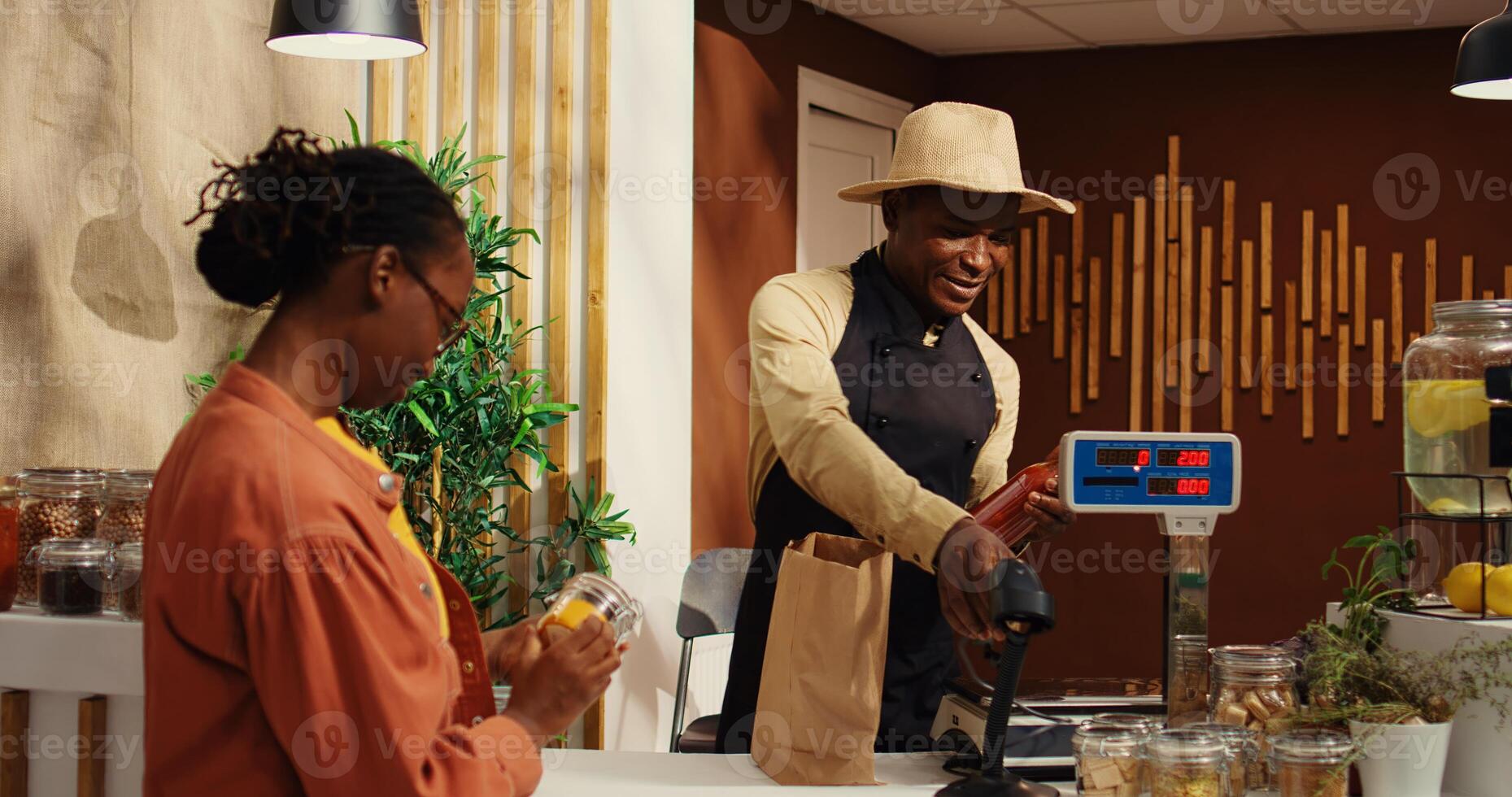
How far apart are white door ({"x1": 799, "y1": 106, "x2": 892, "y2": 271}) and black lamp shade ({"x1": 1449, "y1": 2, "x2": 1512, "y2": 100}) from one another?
2.58m

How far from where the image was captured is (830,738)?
5.84 feet

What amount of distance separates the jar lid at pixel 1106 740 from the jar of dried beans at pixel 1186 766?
0.04 metres

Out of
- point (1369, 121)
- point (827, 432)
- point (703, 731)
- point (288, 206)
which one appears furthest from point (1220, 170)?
point (288, 206)

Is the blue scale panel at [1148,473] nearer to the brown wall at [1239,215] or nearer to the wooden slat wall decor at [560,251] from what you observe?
the wooden slat wall decor at [560,251]

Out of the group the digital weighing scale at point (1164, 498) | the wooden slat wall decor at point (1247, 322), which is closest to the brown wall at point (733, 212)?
the wooden slat wall decor at point (1247, 322)

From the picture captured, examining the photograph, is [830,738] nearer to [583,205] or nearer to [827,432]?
[827,432]

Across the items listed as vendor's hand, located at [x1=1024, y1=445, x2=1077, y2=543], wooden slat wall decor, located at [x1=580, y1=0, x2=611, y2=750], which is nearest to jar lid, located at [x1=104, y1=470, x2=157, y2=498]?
vendor's hand, located at [x1=1024, y1=445, x2=1077, y2=543]

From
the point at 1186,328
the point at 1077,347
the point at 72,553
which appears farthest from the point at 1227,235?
the point at 72,553

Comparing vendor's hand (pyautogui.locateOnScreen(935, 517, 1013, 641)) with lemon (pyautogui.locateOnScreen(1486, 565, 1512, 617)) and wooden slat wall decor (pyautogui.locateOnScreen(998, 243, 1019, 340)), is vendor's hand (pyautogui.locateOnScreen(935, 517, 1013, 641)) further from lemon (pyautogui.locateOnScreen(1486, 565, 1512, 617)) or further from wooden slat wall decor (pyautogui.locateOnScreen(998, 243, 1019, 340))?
wooden slat wall decor (pyautogui.locateOnScreen(998, 243, 1019, 340))

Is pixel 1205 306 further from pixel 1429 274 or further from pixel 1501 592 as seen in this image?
pixel 1501 592

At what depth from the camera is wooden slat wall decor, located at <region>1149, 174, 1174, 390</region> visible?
217 inches

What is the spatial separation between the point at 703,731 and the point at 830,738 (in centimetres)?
153

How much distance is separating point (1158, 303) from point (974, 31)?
1.33 meters

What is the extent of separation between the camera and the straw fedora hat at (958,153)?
7.57ft
